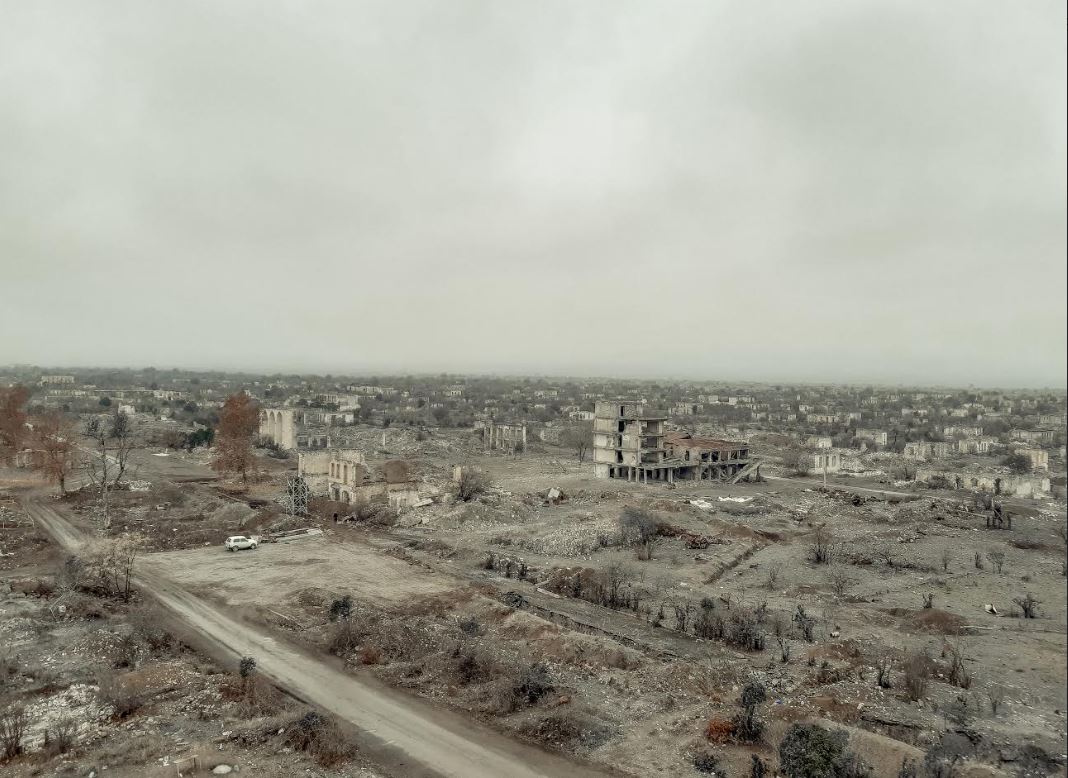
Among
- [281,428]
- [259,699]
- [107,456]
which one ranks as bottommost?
[107,456]

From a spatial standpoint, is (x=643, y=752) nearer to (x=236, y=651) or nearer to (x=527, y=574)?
(x=236, y=651)

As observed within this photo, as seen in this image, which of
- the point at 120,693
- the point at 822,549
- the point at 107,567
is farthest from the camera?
the point at 822,549

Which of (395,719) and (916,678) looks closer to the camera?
(395,719)

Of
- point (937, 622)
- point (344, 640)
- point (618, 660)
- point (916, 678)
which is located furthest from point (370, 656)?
point (937, 622)

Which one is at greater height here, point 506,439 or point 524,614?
point 524,614

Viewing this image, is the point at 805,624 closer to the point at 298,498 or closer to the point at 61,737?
the point at 61,737

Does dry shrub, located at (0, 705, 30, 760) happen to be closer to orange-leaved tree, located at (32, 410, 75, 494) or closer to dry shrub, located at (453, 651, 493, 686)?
dry shrub, located at (453, 651, 493, 686)

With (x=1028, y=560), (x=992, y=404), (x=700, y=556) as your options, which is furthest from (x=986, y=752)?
(x=992, y=404)

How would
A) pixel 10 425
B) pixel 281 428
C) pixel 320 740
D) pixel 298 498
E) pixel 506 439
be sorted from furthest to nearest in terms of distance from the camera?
pixel 506 439
pixel 281 428
pixel 10 425
pixel 298 498
pixel 320 740
